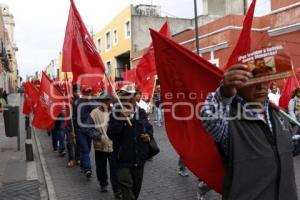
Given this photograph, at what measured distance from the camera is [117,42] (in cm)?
4156

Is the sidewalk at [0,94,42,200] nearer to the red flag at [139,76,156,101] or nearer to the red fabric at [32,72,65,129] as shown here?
the red fabric at [32,72,65,129]

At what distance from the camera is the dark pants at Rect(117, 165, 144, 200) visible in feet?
16.6

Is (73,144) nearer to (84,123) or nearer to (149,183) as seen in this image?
(84,123)

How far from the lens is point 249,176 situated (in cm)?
266

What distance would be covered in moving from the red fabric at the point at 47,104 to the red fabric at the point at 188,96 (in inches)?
289

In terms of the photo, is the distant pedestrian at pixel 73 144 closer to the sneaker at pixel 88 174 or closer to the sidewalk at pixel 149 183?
the sidewalk at pixel 149 183

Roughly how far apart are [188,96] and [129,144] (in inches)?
63.3

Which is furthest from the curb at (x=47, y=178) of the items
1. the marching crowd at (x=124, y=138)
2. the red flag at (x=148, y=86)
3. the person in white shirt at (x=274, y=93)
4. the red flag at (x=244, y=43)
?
the person in white shirt at (x=274, y=93)

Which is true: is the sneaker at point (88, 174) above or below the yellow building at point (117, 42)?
below

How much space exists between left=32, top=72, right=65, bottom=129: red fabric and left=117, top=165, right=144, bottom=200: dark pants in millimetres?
5967

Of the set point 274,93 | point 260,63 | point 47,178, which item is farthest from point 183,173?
point 274,93

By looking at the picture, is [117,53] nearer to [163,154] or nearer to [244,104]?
[163,154]

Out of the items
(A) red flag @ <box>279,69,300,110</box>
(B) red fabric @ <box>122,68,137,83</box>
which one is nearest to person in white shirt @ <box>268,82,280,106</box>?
(A) red flag @ <box>279,69,300,110</box>

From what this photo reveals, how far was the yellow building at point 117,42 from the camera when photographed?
39281mm
